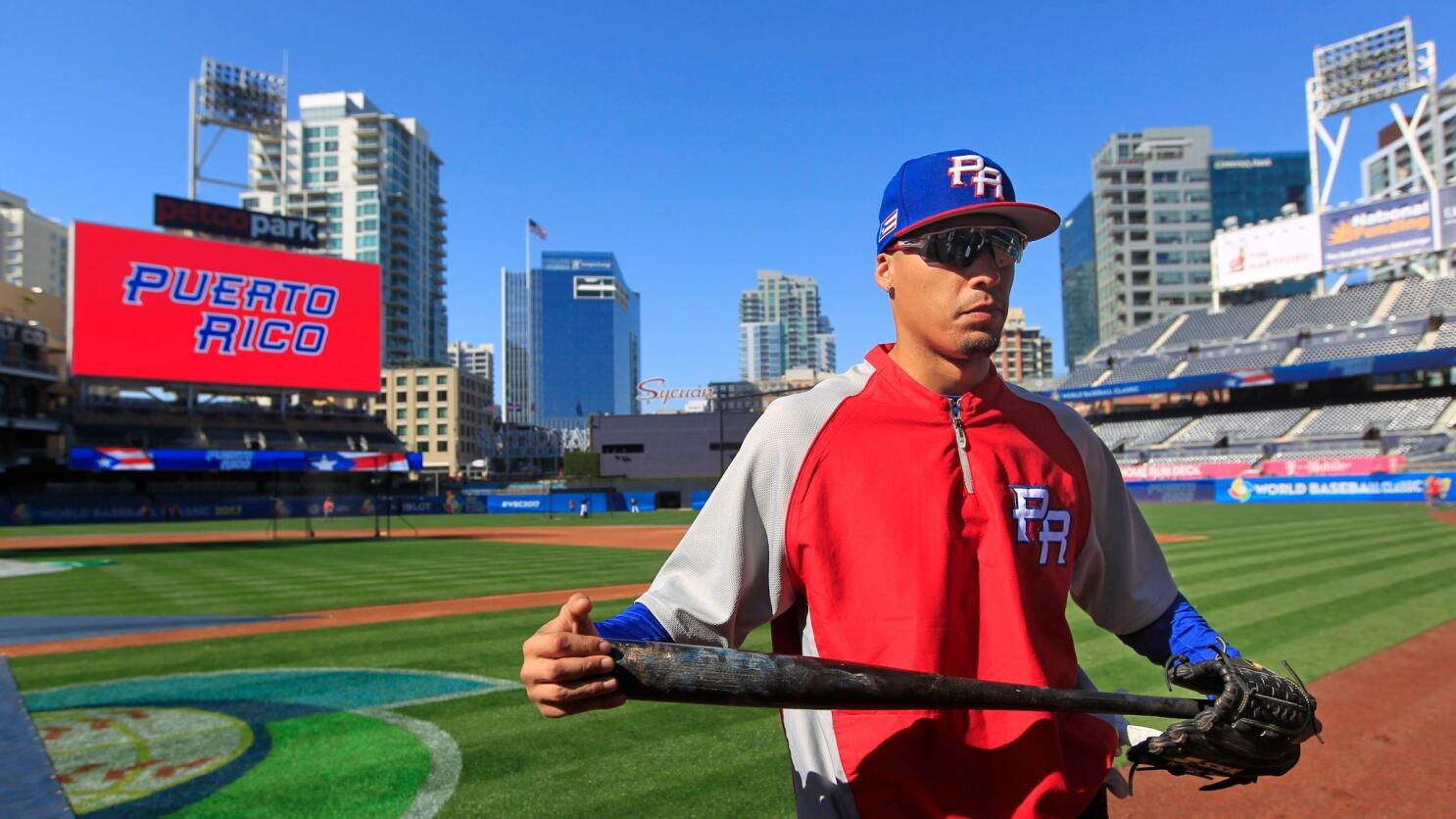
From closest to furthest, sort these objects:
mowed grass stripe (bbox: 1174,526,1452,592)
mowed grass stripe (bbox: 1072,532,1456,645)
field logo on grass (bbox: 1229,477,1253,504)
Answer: mowed grass stripe (bbox: 1072,532,1456,645) → mowed grass stripe (bbox: 1174,526,1452,592) → field logo on grass (bbox: 1229,477,1253,504)

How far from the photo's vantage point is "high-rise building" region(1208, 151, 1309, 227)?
10388 centimetres

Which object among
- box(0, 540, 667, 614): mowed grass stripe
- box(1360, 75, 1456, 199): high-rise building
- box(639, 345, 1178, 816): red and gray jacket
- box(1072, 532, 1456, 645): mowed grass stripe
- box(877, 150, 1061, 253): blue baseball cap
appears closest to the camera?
box(639, 345, 1178, 816): red and gray jacket

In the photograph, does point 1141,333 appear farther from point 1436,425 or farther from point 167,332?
point 167,332

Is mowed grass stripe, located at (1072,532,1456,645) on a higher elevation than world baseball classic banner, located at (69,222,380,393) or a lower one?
lower

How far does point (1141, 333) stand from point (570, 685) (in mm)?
67394

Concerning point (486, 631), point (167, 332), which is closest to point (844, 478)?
point (486, 631)

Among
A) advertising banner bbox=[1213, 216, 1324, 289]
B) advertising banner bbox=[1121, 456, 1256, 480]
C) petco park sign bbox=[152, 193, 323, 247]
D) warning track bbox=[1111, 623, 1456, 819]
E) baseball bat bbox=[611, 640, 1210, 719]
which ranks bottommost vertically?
warning track bbox=[1111, 623, 1456, 819]

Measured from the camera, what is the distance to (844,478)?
6.06ft

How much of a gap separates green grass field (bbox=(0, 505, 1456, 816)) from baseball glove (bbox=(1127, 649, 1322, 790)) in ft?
9.71

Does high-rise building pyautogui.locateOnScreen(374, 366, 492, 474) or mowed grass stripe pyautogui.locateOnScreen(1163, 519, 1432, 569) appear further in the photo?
high-rise building pyautogui.locateOnScreen(374, 366, 492, 474)

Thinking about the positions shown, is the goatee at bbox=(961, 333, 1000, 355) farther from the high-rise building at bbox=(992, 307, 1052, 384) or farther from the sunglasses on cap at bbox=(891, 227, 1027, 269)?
the high-rise building at bbox=(992, 307, 1052, 384)

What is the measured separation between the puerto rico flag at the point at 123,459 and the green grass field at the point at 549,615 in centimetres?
2522

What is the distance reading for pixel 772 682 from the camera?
148 cm

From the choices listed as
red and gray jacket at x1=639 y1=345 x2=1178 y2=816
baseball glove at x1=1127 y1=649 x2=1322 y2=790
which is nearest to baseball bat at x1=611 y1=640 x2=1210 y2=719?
red and gray jacket at x1=639 y1=345 x2=1178 y2=816
